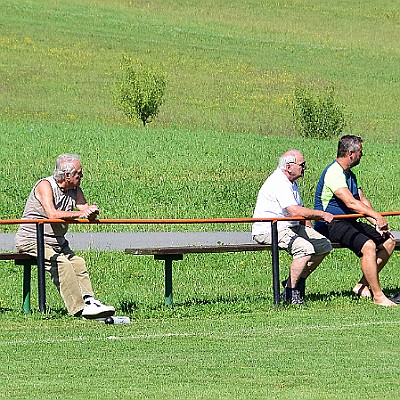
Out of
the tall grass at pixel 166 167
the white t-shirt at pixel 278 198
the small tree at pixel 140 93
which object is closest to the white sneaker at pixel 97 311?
the white t-shirt at pixel 278 198

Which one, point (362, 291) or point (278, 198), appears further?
point (362, 291)

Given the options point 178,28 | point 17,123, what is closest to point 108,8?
point 178,28

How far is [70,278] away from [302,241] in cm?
234

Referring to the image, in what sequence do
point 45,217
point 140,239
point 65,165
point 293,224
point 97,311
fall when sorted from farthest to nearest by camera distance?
1. point 140,239
2. point 293,224
3. point 45,217
4. point 65,165
5. point 97,311

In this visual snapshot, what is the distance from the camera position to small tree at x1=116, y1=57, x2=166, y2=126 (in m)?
47.2

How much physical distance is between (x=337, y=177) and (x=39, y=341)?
390 cm

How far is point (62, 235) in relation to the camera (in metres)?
11.2

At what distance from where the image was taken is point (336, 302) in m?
12.1

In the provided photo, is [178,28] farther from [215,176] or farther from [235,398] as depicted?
[235,398]

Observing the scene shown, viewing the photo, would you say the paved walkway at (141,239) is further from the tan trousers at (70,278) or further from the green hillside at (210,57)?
the green hillside at (210,57)

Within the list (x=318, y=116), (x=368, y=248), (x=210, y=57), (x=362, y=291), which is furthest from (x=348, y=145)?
(x=210, y=57)

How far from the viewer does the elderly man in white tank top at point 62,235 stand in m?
10.9

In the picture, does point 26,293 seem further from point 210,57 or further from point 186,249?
point 210,57

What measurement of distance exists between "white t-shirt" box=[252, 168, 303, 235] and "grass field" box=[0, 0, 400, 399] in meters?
0.89
